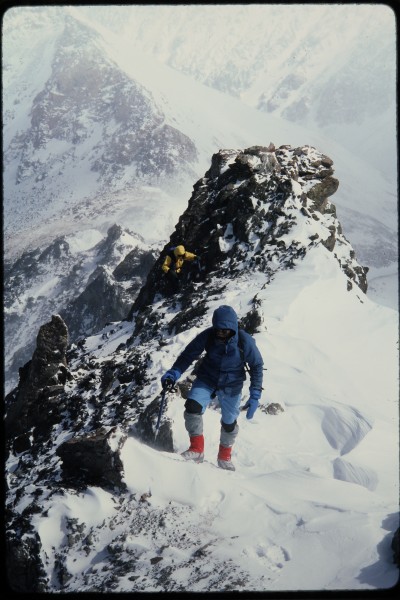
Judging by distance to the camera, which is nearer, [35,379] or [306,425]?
[306,425]

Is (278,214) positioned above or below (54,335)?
above

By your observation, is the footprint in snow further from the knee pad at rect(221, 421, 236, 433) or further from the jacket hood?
the jacket hood

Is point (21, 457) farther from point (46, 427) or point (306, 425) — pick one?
point (306, 425)

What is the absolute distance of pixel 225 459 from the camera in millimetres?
8625

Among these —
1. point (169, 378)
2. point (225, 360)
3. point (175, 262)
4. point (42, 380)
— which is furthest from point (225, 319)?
point (175, 262)

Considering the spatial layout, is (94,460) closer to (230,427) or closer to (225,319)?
(230,427)

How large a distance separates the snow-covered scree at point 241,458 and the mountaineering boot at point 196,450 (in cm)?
30

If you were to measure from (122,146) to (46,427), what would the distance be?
167m

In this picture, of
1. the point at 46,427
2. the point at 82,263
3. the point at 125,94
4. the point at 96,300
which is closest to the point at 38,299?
the point at 82,263

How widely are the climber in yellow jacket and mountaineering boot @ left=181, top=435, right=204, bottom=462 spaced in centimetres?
1134

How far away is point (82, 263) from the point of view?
8688 centimetres

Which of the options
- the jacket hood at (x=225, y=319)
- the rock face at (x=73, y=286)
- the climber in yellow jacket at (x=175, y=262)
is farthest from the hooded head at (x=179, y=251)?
the rock face at (x=73, y=286)

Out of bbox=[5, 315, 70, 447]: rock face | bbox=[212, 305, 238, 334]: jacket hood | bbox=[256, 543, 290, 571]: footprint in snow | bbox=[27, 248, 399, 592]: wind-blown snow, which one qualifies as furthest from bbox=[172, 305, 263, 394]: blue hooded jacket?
bbox=[5, 315, 70, 447]: rock face

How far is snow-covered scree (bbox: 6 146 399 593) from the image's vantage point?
605 cm
